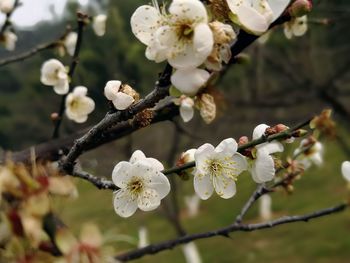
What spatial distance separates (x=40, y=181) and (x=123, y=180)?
0.42m

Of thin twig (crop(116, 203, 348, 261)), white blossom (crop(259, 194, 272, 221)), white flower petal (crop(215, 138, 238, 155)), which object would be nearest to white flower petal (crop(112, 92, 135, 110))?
white flower petal (crop(215, 138, 238, 155))

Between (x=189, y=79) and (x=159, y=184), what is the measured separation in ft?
0.97

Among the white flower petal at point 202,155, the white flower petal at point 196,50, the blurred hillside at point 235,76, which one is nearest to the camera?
the white flower petal at point 196,50

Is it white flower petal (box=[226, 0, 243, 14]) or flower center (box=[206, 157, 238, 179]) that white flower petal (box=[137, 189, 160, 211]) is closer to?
flower center (box=[206, 157, 238, 179])

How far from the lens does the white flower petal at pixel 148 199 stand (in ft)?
3.11

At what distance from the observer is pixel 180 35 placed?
0.75 m

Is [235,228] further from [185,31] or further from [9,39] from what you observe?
[9,39]

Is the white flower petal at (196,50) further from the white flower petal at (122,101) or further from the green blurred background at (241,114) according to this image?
the green blurred background at (241,114)

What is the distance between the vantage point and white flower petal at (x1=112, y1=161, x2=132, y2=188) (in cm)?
93

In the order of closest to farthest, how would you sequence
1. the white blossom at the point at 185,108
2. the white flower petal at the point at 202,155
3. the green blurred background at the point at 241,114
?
the white flower petal at the point at 202,155, the white blossom at the point at 185,108, the green blurred background at the point at 241,114

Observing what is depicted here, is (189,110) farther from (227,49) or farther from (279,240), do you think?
(279,240)

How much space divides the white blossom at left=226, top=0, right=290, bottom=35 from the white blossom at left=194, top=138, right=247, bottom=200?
0.78ft

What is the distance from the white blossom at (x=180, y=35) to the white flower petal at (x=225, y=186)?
0.93 ft

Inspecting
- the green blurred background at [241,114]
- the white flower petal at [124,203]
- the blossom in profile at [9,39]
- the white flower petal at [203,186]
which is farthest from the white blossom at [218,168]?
the green blurred background at [241,114]
